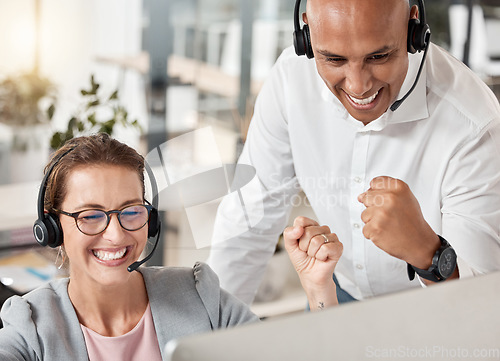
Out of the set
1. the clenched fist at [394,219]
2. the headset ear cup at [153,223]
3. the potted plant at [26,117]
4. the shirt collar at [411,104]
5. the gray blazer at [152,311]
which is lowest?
the potted plant at [26,117]

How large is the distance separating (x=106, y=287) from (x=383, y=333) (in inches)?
24.8

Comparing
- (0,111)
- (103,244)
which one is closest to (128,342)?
(103,244)

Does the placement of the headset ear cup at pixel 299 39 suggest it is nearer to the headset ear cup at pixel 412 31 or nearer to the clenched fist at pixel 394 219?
the headset ear cup at pixel 412 31

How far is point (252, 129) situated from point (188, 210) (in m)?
0.23

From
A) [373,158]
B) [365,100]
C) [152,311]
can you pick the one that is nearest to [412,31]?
[365,100]

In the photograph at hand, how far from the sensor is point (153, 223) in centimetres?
113

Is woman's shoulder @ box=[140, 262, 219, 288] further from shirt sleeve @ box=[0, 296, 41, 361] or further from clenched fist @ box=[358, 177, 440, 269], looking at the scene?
clenched fist @ box=[358, 177, 440, 269]

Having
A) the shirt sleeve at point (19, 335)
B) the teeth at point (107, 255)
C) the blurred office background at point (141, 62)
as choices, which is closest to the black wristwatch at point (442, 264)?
the teeth at point (107, 255)

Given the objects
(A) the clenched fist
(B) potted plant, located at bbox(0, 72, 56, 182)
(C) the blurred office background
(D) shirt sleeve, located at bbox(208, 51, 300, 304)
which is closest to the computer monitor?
(A) the clenched fist

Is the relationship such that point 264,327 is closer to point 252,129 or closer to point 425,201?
point 425,201

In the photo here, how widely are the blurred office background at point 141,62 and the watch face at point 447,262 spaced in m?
1.90

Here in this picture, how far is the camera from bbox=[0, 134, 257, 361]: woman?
3.41ft

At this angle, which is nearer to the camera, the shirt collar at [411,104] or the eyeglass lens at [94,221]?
the eyeglass lens at [94,221]

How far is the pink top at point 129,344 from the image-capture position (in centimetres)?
106
